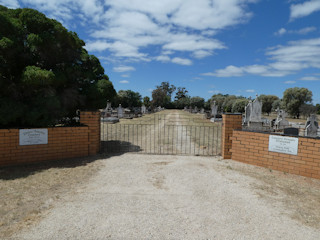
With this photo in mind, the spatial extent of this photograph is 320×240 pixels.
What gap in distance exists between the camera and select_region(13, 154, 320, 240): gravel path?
2.81 m

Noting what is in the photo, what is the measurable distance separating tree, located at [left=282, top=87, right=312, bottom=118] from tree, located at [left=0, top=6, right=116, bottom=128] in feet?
160

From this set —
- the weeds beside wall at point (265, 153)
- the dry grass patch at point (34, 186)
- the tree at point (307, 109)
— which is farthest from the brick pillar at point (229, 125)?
the tree at point (307, 109)

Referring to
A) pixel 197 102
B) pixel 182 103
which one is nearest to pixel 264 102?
pixel 197 102

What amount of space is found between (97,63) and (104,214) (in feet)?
20.9

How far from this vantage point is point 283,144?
5.58 metres

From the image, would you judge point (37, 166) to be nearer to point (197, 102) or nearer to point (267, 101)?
point (267, 101)

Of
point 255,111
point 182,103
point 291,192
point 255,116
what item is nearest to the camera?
point 291,192

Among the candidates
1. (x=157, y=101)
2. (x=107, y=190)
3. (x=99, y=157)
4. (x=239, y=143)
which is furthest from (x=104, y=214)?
(x=157, y=101)

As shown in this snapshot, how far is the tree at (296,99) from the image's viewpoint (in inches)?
1783

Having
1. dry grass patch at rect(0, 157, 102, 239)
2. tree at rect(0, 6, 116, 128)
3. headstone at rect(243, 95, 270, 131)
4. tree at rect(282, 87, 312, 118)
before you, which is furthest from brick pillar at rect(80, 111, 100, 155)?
tree at rect(282, 87, 312, 118)

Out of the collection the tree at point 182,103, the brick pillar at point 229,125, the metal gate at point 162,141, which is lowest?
the metal gate at point 162,141

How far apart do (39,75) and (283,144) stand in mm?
6801

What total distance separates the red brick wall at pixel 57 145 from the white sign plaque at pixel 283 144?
18.0 ft

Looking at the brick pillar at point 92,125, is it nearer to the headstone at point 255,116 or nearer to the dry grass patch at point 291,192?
the dry grass patch at point 291,192
